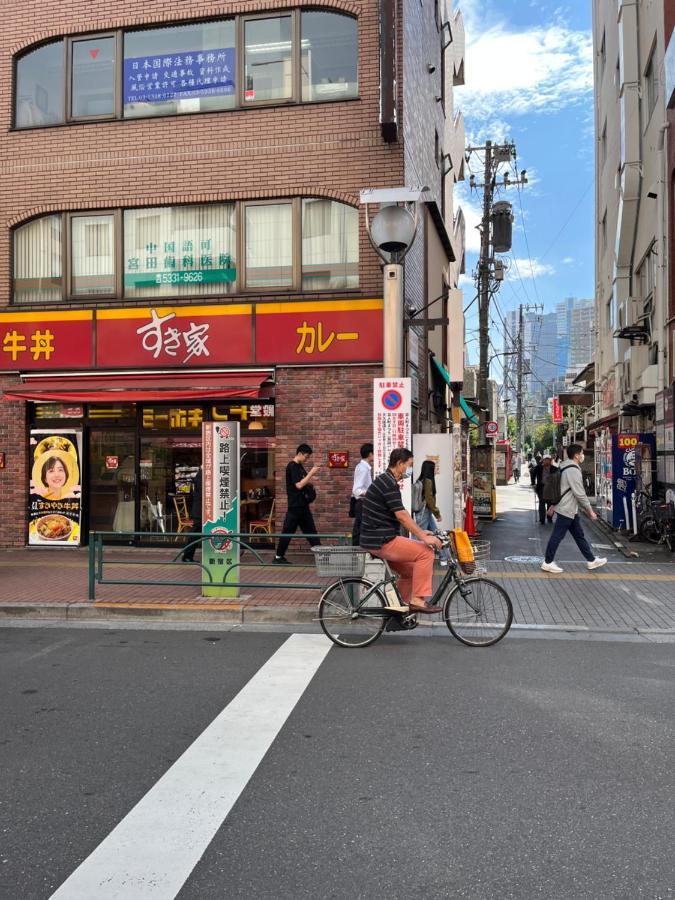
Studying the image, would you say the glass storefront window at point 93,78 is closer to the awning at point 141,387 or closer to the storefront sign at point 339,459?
the awning at point 141,387

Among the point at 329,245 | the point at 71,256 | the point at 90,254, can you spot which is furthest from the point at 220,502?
the point at 71,256

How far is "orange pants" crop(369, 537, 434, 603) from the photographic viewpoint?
6.57 metres

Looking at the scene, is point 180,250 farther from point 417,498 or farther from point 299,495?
point 417,498

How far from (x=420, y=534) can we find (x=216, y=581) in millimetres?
3112

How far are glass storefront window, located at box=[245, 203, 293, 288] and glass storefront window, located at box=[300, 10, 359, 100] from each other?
77.7 inches

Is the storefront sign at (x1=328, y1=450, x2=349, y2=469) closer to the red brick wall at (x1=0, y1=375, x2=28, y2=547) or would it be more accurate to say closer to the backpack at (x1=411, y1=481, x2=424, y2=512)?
the backpack at (x1=411, y1=481, x2=424, y2=512)

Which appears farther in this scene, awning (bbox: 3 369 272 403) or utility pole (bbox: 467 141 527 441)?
utility pole (bbox: 467 141 527 441)

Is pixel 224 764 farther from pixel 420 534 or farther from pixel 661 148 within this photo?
pixel 661 148

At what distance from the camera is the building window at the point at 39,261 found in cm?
1305

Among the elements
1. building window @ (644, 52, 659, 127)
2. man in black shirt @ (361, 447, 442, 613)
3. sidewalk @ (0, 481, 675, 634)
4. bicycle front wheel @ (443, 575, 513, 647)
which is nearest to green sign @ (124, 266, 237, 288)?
sidewalk @ (0, 481, 675, 634)

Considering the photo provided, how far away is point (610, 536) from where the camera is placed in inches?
579

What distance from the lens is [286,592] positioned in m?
8.80

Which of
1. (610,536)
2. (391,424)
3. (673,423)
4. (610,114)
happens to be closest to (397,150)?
(391,424)

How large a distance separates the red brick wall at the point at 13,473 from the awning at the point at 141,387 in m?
0.39
